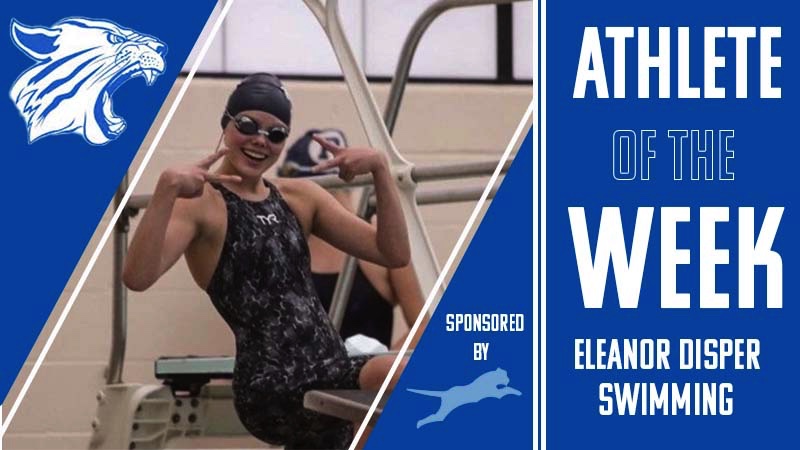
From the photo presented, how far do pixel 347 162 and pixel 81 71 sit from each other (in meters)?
0.36

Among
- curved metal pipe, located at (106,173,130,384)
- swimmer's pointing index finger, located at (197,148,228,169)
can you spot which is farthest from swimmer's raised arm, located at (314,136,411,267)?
curved metal pipe, located at (106,173,130,384)

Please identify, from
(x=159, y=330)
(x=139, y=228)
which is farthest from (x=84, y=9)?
(x=159, y=330)

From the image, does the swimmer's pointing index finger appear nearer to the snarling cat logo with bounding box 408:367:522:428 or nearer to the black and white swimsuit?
the black and white swimsuit

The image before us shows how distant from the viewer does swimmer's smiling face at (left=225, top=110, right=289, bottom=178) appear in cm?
194

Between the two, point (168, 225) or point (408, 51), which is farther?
point (408, 51)

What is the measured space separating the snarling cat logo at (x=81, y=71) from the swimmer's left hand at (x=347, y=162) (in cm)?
23

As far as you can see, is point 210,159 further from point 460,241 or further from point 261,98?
point 460,241

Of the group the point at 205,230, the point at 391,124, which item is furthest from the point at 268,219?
the point at 391,124

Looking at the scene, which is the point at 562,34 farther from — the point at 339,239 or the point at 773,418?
the point at 773,418

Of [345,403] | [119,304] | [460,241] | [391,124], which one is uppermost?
[391,124]

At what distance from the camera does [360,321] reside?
203 centimetres

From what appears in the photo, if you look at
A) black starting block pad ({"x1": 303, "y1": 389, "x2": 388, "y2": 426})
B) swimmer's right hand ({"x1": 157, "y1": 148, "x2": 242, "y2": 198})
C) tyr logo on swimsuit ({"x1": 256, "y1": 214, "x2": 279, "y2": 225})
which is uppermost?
swimmer's right hand ({"x1": 157, "y1": 148, "x2": 242, "y2": 198})

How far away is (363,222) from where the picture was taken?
1.99 meters

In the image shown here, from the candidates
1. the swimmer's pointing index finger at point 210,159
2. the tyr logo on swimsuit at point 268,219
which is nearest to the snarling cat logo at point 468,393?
the tyr logo on swimsuit at point 268,219
